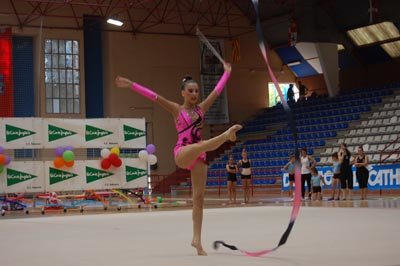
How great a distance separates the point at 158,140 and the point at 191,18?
259 inches

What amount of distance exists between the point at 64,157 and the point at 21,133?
4.19ft

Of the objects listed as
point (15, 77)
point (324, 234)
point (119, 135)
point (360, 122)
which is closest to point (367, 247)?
point (324, 234)

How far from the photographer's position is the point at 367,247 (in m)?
6.65

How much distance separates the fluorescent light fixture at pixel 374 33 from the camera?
34.4m

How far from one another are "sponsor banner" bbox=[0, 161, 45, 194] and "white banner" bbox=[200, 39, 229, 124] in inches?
705

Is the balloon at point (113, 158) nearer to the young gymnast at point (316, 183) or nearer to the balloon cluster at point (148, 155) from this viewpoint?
the balloon cluster at point (148, 155)

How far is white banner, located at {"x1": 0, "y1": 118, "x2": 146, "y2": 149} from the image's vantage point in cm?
1766

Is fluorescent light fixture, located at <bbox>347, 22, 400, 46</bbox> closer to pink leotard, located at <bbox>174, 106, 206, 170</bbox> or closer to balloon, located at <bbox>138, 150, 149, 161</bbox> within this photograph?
balloon, located at <bbox>138, 150, 149, 161</bbox>

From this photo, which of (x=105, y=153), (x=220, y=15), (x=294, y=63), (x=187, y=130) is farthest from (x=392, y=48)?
(x=187, y=130)

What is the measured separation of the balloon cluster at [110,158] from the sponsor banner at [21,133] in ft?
5.57

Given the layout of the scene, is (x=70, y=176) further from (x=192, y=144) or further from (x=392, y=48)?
(x=392, y=48)

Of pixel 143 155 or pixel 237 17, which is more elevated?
pixel 237 17

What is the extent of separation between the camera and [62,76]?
32.1 metres

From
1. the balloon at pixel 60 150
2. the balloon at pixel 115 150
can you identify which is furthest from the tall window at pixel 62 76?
the balloon at pixel 60 150
